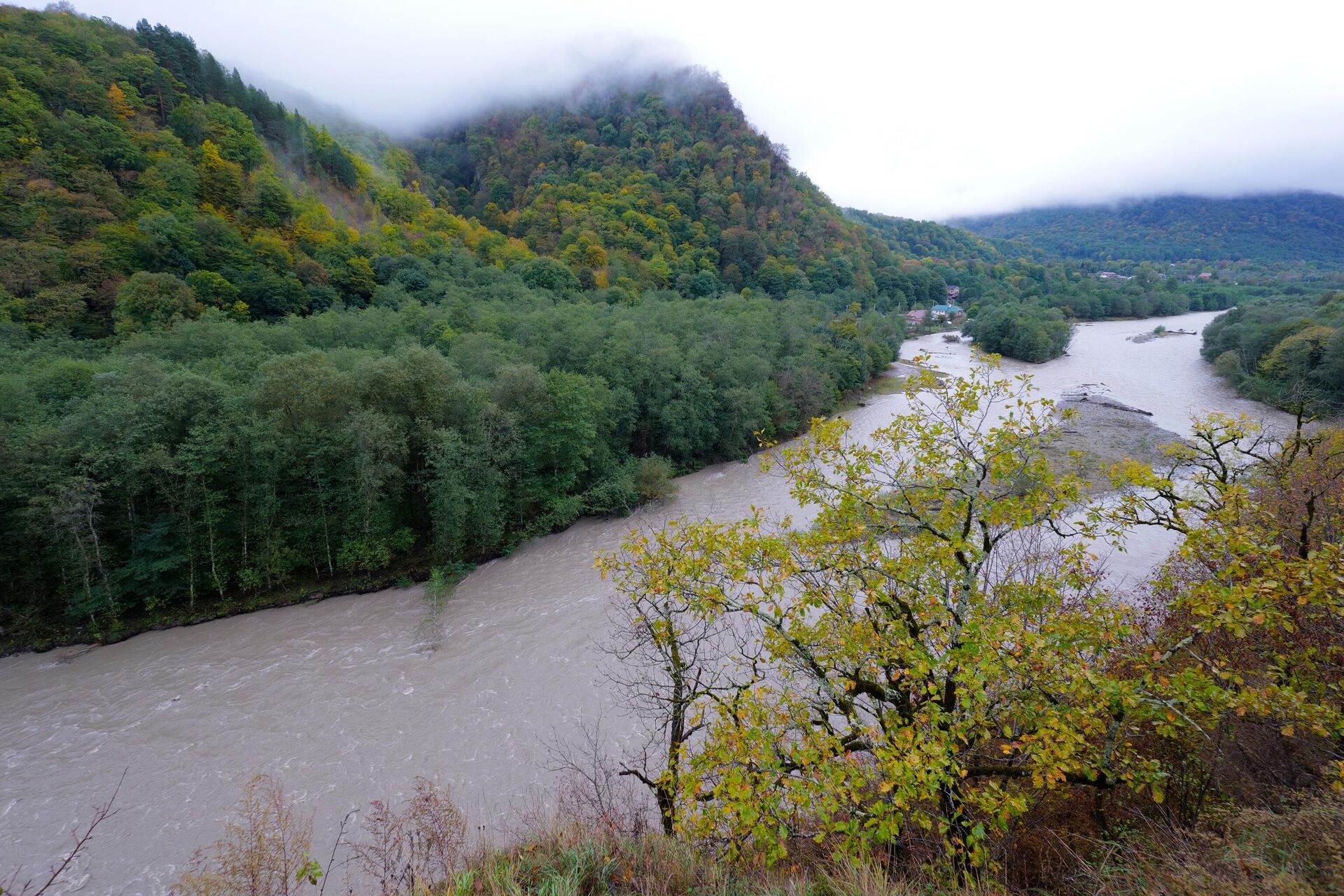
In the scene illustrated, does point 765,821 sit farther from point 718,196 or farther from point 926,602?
point 718,196

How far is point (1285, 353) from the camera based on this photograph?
29828mm

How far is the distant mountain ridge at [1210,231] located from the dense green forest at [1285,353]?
410 ft

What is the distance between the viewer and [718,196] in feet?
229

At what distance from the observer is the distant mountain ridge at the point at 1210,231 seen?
5049 inches

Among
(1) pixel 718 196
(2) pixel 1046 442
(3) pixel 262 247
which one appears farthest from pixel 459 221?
(2) pixel 1046 442

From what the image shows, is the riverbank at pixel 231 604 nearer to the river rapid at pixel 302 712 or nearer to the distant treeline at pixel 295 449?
the distant treeline at pixel 295 449

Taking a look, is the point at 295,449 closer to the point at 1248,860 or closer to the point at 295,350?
the point at 295,350

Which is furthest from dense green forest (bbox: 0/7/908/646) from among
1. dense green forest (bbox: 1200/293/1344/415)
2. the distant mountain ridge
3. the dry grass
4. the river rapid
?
the distant mountain ridge

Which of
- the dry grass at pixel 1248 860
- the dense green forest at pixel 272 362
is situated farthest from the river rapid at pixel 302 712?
the dry grass at pixel 1248 860

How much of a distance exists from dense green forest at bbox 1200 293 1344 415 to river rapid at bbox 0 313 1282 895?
20.7 meters

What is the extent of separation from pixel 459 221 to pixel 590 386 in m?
41.8

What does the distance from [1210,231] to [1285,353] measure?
577 feet

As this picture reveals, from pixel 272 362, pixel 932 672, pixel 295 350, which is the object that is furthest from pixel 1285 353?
pixel 295 350

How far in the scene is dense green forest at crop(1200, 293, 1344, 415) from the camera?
1043 inches
